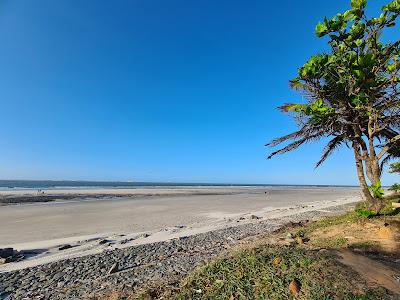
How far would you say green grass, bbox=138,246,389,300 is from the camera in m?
4.39

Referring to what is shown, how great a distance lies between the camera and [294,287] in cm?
449

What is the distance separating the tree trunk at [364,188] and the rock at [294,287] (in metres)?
7.81

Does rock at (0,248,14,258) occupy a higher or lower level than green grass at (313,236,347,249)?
lower

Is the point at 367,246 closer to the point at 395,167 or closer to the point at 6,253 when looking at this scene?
the point at 6,253

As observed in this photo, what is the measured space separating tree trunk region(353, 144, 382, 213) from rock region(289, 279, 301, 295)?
781 centimetres

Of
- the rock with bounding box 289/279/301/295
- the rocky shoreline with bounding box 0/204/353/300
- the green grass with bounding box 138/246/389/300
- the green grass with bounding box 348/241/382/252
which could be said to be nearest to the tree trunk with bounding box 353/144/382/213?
the green grass with bounding box 348/241/382/252

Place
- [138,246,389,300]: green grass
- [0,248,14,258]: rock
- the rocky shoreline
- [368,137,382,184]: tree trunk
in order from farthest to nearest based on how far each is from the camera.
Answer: [368,137,382,184]: tree trunk < [0,248,14,258]: rock < the rocky shoreline < [138,246,389,300]: green grass

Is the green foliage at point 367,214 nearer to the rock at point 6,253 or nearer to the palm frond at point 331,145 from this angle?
the palm frond at point 331,145

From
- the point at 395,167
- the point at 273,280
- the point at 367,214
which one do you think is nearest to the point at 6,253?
the point at 273,280

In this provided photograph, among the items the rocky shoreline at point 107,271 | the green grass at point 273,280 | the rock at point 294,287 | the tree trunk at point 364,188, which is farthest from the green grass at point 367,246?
the rock at point 294,287

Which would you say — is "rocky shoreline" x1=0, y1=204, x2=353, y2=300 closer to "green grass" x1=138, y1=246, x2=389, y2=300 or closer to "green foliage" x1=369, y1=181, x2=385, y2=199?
"green grass" x1=138, y1=246, x2=389, y2=300

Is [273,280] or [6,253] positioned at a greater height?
[273,280]

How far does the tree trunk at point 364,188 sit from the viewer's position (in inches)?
429

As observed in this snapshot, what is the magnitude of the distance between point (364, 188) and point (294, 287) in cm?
817
